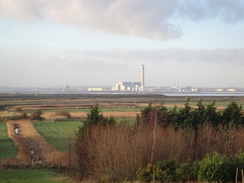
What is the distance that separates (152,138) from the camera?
69.2 ft

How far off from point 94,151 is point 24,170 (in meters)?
5.05

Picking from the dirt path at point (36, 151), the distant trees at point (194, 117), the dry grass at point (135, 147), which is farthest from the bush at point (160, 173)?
the dirt path at point (36, 151)

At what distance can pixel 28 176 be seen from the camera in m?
20.9

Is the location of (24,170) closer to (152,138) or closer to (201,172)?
(152,138)

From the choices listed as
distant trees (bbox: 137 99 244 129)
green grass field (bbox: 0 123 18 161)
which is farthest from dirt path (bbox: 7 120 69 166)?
distant trees (bbox: 137 99 244 129)

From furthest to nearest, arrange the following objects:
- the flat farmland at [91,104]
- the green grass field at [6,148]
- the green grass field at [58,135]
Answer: the flat farmland at [91,104] → the green grass field at [58,135] → the green grass field at [6,148]

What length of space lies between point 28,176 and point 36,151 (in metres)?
12.6

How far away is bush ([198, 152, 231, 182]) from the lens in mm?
14789

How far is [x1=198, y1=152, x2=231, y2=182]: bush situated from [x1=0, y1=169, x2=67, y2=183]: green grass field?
25.3ft

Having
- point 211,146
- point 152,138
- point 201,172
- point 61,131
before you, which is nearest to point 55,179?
point 152,138

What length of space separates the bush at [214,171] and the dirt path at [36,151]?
46.8 ft

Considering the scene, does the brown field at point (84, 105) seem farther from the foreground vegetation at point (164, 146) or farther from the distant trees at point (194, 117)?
the foreground vegetation at point (164, 146)

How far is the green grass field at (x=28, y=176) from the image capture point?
19031mm

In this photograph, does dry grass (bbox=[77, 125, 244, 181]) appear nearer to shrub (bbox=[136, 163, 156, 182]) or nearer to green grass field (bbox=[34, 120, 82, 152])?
shrub (bbox=[136, 163, 156, 182])
